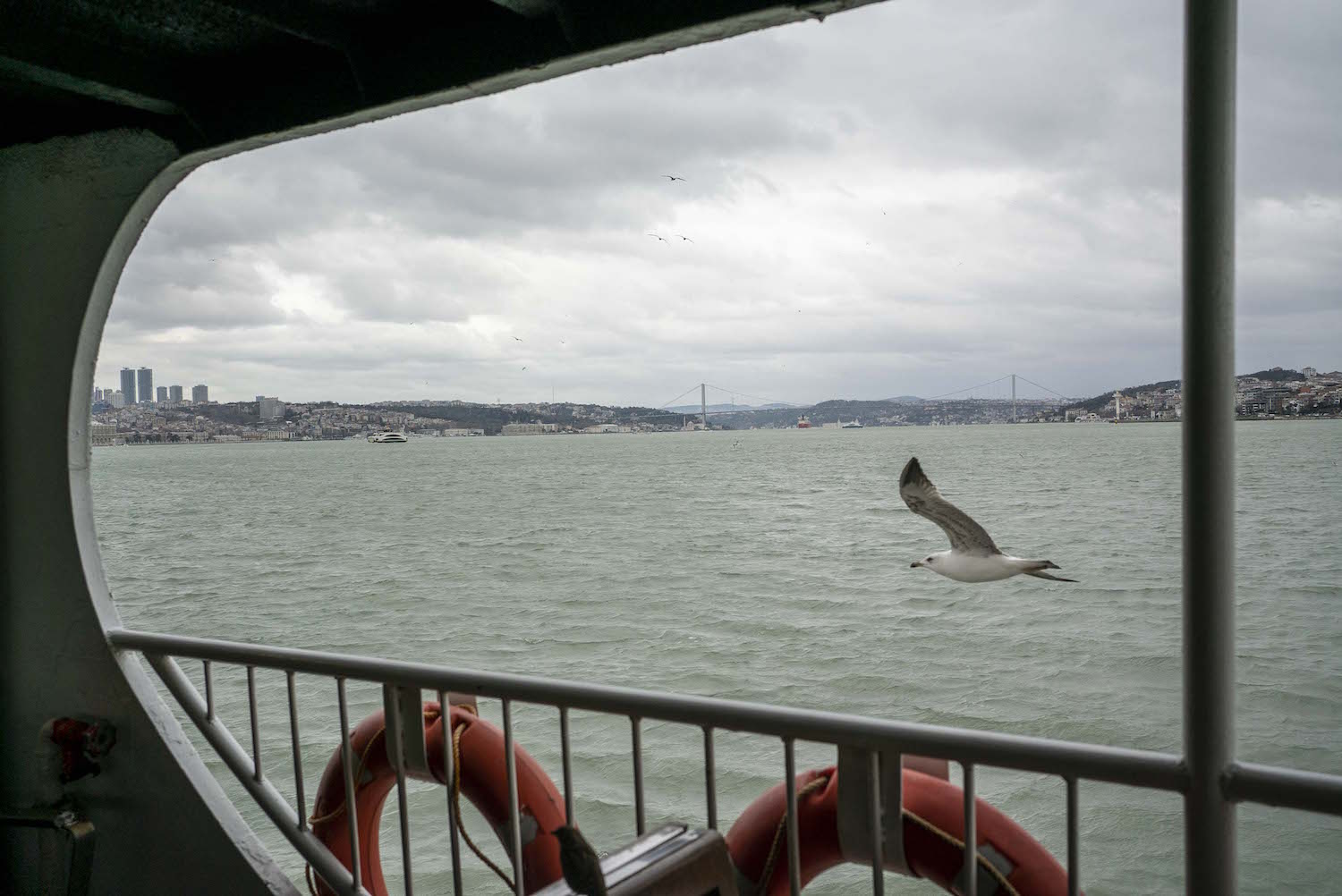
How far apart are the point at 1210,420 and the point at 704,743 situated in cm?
78

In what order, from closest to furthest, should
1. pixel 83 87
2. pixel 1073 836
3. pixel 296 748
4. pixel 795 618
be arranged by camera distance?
pixel 1073 836, pixel 296 748, pixel 83 87, pixel 795 618

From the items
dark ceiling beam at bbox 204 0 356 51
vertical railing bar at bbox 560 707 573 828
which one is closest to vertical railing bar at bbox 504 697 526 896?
vertical railing bar at bbox 560 707 573 828

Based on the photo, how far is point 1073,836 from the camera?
1198 millimetres

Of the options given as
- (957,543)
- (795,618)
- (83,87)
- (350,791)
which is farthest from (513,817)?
(795,618)

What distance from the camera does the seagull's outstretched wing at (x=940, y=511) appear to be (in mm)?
1362

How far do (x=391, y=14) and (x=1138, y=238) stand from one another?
4.26 m

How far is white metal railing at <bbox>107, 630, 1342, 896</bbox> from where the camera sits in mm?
1119

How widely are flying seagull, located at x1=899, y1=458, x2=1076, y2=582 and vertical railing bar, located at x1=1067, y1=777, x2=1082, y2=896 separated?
0.86 feet

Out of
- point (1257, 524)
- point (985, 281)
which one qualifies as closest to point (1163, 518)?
point (1257, 524)

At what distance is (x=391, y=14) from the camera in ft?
6.03

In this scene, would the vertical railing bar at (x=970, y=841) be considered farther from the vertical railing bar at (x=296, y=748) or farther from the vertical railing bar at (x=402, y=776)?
the vertical railing bar at (x=296, y=748)

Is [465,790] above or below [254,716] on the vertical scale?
below

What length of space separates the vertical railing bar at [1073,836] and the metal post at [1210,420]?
0.40 feet

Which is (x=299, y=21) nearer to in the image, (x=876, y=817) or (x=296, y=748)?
(x=296, y=748)
